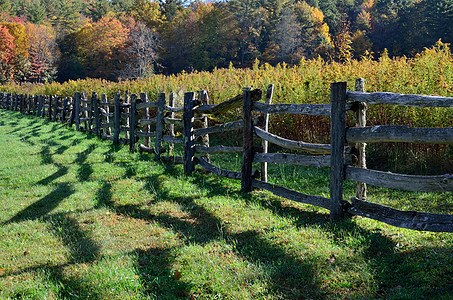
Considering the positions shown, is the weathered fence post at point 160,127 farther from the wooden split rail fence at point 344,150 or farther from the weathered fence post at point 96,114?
the weathered fence post at point 96,114

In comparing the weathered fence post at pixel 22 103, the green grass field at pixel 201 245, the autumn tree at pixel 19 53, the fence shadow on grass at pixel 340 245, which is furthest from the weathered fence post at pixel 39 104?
the autumn tree at pixel 19 53

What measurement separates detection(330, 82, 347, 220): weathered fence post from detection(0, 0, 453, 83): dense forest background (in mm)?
40383

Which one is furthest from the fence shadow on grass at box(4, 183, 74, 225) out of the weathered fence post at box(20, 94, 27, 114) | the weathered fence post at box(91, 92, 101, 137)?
the weathered fence post at box(20, 94, 27, 114)

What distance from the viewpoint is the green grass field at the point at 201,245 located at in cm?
331

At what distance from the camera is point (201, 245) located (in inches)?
168

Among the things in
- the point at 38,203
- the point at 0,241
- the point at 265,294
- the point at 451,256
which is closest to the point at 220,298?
the point at 265,294

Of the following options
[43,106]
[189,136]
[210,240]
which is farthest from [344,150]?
[43,106]

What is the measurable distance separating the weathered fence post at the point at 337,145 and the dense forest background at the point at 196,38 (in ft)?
132

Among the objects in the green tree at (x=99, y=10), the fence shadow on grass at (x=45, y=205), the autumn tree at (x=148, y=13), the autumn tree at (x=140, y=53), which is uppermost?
the green tree at (x=99, y=10)

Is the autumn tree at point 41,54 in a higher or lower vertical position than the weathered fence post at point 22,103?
higher

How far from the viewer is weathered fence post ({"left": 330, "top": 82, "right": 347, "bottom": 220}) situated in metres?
4.67

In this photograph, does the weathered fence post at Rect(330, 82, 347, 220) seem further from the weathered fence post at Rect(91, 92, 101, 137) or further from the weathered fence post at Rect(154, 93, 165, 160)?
the weathered fence post at Rect(91, 92, 101, 137)

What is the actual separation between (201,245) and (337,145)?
7.21 feet

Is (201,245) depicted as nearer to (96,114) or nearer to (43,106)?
(96,114)
